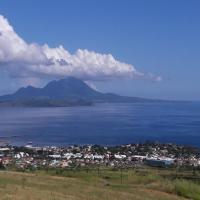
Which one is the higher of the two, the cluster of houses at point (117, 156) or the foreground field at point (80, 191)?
the foreground field at point (80, 191)

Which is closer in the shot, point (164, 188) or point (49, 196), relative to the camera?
point (49, 196)

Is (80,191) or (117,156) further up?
(80,191)

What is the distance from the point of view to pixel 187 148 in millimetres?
68375

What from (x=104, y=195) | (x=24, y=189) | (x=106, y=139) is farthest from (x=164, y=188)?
(x=106, y=139)

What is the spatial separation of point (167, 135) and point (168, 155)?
35657mm

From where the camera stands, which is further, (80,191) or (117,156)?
(117,156)

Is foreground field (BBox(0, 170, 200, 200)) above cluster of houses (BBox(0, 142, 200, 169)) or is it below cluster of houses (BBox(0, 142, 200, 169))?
above

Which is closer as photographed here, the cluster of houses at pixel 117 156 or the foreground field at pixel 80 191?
the foreground field at pixel 80 191

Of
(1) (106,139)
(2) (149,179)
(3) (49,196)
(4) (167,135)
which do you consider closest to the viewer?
A: (3) (49,196)

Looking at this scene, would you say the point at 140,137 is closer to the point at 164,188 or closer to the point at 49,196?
the point at 164,188

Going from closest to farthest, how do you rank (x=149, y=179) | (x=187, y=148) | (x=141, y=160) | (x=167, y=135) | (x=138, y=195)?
1. (x=138, y=195)
2. (x=149, y=179)
3. (x=141, y=160)
4. (x=187, y=148)
5. (x=167, y=135)

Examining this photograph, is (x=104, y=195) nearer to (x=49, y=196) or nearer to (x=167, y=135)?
(x=49, y=196)

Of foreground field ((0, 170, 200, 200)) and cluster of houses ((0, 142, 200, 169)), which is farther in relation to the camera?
cluster of houses ((0, 142, 200, 169))

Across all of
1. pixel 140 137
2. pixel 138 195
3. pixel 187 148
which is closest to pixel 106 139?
pixel 140 137
